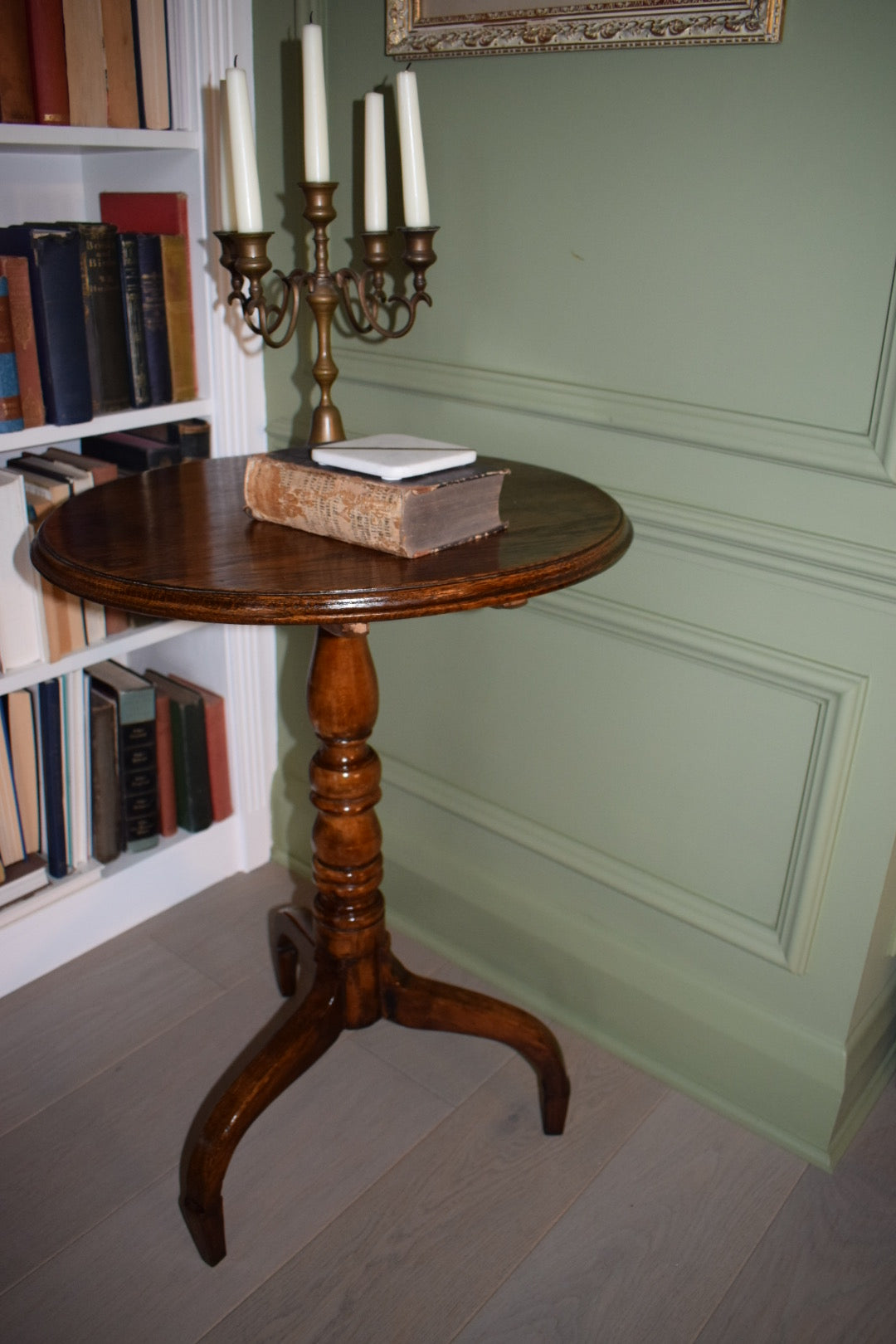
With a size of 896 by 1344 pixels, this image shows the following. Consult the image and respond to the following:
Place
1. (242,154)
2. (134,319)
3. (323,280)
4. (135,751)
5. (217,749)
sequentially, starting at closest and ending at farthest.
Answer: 1. (242,154)
2. (323,280)
3. (134,319)
4. (135,751)
5. (217,749)

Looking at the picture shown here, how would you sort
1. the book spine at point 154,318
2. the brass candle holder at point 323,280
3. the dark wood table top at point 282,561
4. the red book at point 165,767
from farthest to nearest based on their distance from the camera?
the red book at point 165,767 → the book spine at point 154,318 → the brass candle holder at point 323,280 → the dark wood table top at point 282,561

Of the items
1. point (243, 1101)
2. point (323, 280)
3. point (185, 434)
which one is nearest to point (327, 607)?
point (323, 280)

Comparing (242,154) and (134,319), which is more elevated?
(242,154)

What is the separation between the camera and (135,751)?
6.13ft

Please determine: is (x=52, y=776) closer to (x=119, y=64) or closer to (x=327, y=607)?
(x=327, y=607)

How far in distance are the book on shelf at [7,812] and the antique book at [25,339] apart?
47cm

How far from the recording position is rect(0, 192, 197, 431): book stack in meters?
1.51

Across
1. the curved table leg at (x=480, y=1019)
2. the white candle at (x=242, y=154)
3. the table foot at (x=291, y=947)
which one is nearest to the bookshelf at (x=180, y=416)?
the table foot at (x=291, y=947)

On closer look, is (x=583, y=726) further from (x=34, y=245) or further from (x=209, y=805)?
(x=34, y=245)

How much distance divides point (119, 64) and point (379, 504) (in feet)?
3.17

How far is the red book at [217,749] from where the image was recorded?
1.98m

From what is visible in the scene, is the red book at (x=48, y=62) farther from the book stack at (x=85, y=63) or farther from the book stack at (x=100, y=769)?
the book stack at (x=100, y=769)

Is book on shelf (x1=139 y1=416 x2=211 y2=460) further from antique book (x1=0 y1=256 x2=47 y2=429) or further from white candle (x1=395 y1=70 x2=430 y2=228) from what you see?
white candle (x1=395 y1=70 x2=430 y2=228)

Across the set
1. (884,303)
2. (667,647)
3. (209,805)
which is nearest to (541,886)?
(667,647)
